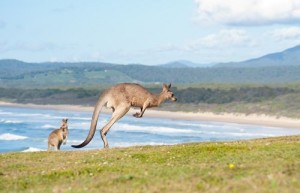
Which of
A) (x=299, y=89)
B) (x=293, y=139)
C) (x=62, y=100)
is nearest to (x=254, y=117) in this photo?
(x=299, y=89)

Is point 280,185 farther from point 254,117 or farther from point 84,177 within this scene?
point 254,117

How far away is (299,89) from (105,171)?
464 feet

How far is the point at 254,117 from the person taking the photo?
119 m

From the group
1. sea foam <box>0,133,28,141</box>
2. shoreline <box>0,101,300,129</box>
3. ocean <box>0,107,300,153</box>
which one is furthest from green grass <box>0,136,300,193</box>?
shoreline <box>0,101,300,129</box>

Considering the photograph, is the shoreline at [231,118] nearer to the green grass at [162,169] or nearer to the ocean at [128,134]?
the ocean at [128,134]

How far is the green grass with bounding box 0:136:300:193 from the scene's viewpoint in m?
13.2

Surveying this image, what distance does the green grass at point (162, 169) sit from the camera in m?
13.2

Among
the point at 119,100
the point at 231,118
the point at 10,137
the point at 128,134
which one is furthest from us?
the point at 231,118

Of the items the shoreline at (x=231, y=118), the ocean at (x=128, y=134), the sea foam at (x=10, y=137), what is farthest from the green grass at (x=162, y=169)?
the shoreline at (x=231, y=118)

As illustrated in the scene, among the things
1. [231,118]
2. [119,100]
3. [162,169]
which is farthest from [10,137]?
[162,169]

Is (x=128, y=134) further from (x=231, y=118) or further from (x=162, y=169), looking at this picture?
(x=162, y=169)

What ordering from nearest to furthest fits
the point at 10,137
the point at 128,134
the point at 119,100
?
1. the point at 119,100
2. the point at 10,137
3. the point at 128,134

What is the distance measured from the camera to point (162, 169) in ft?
55.4

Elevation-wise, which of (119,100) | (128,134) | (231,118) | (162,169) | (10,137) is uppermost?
(119,100)
